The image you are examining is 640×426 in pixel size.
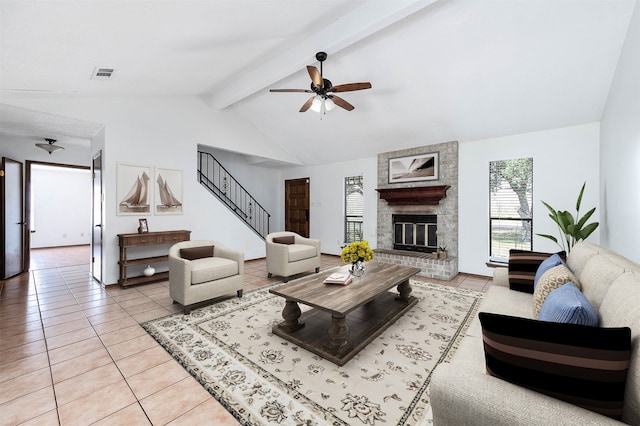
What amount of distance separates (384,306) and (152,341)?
2.53m

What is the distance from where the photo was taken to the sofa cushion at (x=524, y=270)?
2.59 meters

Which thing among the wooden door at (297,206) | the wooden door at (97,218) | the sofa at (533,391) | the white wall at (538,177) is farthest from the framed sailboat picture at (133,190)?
the white wall at (538,177)

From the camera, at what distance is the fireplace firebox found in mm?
5570

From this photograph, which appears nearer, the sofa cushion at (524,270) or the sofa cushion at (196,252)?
the sofa cushion at (524,270)

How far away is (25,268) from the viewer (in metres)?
5.34

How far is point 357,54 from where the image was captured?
148 inches

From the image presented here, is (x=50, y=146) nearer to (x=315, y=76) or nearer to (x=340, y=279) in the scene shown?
(x=315, y=76)

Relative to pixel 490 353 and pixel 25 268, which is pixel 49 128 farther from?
pixel 490 353

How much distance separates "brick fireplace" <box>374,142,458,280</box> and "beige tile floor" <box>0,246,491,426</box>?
4254 mm

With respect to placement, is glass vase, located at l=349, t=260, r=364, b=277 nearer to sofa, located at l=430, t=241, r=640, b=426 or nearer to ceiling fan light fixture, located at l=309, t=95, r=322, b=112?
sofa, located at l=430, t=241, r=640, b=426

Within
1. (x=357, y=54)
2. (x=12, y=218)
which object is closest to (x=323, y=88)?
(x=357, y=54)

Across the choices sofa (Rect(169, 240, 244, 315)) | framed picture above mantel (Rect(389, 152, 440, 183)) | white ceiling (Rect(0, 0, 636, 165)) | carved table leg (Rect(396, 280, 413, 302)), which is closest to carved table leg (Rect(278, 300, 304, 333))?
sofa (Rect(169, 240, 244, 315))

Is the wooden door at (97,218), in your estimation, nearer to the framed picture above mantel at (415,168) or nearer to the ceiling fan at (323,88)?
the ceiling fan at (323,88)

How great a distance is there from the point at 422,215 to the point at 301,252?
2.72m
